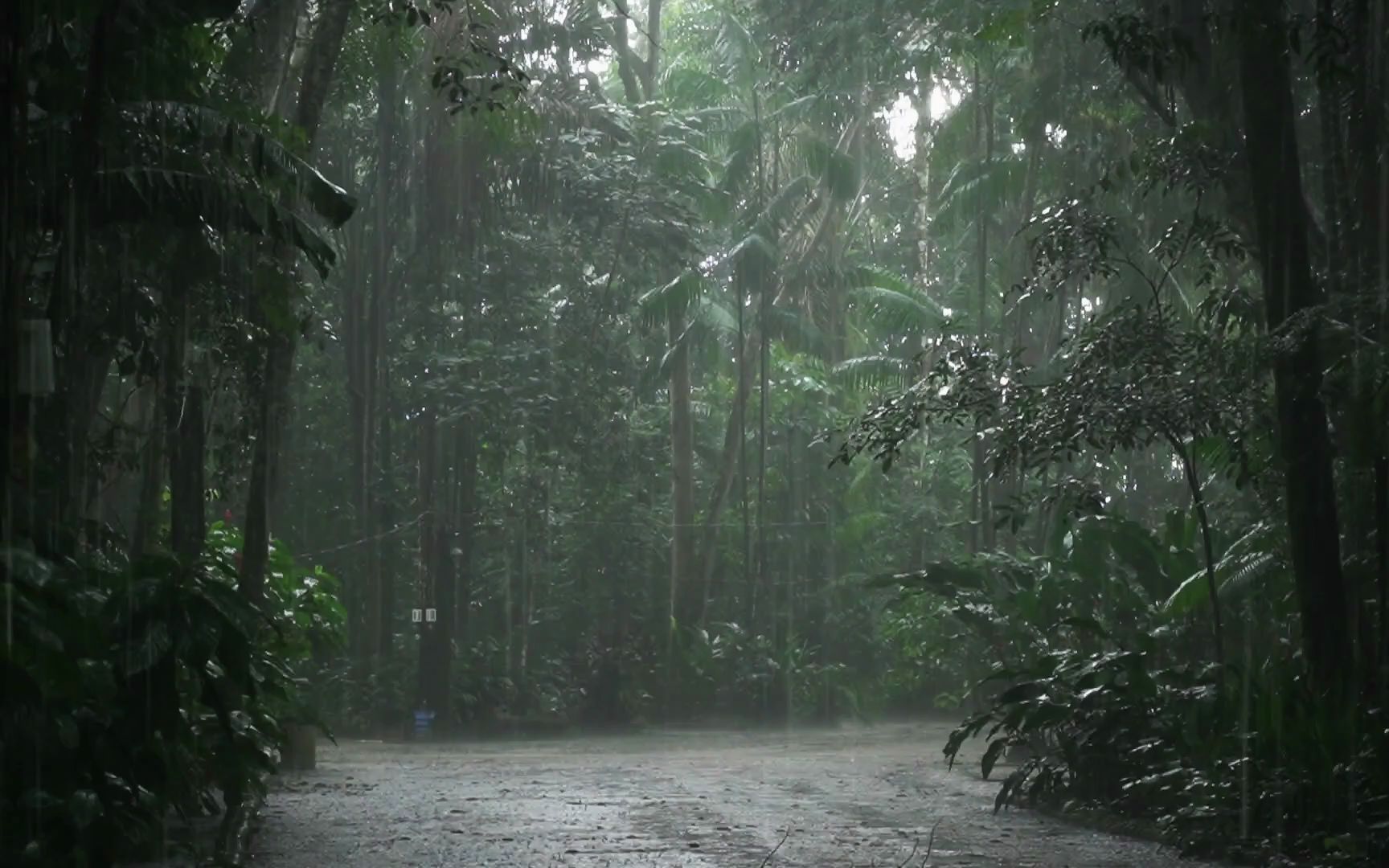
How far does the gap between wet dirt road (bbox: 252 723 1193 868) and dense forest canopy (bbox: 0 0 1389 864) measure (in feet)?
2.29

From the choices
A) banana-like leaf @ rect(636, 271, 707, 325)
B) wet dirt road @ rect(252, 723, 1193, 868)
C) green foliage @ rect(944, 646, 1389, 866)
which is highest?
banana-like leaf @ rect(636, 271, 707, 325)

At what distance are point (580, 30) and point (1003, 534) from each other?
479 inches

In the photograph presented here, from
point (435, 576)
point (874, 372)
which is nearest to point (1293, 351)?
point (435, 576)

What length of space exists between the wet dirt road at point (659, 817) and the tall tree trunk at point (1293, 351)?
5.31 ft

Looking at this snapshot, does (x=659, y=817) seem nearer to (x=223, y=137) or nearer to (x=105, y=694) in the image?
(x=105, y=694)

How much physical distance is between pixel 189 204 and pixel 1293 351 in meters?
6.12

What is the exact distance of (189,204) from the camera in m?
8.99

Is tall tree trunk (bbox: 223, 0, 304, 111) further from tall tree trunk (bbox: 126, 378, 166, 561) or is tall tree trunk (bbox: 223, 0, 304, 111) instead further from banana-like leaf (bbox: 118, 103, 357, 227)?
banana-like leaf (bbox: 118, 103, 357, 227)

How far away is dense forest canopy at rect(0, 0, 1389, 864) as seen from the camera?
8.50 m

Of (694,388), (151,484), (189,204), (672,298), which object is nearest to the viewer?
(189,204)

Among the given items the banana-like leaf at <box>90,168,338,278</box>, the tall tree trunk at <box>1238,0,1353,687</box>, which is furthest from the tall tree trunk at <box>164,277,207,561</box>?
the tall tree trunk at <box>1238,0,1353,687</box>

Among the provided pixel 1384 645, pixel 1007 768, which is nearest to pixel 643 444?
pixel 1007 768

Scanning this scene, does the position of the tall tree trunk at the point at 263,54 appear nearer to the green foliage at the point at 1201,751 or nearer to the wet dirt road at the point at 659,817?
the wet dirt road at the point at 659,817

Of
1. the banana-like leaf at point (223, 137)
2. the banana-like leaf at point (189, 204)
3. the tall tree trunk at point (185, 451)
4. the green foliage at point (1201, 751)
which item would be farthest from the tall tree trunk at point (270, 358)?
the green foliage at point (1201, 751)
